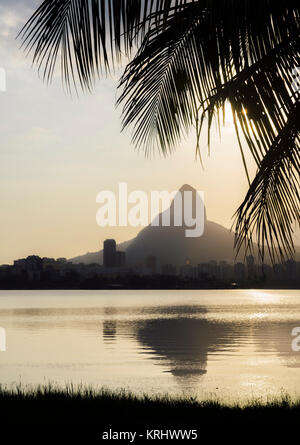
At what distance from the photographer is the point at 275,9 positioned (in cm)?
392

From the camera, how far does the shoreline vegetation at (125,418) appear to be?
27.9 feet

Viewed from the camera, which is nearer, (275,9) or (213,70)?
(275,9)

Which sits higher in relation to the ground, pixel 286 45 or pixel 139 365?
pixel 286 45

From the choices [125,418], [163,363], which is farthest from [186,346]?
[125,418]

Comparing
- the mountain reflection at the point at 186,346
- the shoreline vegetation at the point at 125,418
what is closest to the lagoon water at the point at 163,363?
the mountain reflection at the point at 186,346

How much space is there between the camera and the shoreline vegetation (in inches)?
335

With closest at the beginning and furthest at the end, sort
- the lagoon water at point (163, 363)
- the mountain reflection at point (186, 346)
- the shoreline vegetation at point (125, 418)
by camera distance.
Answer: the shoreline vegetation at point (125, 418) → the lagoon water at point (163, 363) → the mountain reflection at point (186, 346)

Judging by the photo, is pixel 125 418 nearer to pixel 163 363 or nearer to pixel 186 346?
pixel 163 363

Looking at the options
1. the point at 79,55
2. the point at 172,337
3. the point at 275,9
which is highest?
the point at 275,9

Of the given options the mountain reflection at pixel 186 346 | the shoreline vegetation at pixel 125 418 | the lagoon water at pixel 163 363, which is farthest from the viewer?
the mountain reflection at pixel 186 346

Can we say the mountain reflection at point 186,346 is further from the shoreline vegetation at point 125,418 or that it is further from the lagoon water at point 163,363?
the shoreline vegetation at point 125,418
